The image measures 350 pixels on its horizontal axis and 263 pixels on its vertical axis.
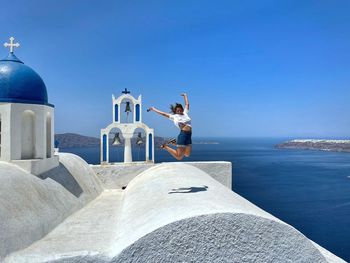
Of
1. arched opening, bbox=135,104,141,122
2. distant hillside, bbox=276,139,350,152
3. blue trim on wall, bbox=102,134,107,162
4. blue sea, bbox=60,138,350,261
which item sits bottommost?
blue sea, bbox=60,138,350,261

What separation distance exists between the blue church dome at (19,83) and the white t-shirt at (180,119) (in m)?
3.76

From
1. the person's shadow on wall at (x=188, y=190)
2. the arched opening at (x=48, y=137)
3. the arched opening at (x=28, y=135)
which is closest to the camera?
the person's shadow on wall at (x=188, y=190)

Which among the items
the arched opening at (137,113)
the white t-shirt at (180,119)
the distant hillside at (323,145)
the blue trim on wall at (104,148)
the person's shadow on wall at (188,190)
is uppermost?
the arched opening at (137,113)

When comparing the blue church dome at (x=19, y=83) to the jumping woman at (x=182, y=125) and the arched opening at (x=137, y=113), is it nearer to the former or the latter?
the jumping woman at (x=182, y=125)

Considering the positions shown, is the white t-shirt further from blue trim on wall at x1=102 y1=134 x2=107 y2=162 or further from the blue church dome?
blue trim on wall at x1=102 y1=134 x2=107 y2=162

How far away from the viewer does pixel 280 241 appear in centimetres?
485

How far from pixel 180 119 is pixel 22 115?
4390mm

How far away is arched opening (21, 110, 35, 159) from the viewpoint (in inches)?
339

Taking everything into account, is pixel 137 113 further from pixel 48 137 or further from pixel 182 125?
pixel 182 125

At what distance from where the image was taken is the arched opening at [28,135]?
8.62 m

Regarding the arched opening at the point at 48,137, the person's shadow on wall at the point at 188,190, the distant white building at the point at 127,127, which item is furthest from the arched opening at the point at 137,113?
the person's shadow on wall at the point at 188,190

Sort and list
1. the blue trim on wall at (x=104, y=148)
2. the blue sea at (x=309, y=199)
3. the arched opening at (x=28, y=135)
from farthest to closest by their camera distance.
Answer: the blue sea at (x=309, y=199) → the blue trim on wall at (x=104, y=148) → the arched opening at (x=28, y=135)

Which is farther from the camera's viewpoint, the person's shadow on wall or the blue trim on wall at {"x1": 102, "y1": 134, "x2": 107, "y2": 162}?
the blue trim on wall at {"x1": 102, "y1": 134, "x2": 107, "y2": 162}

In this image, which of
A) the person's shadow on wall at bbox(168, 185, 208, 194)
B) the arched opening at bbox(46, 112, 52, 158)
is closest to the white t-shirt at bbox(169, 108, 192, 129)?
the person's shadow on wall at bbox(168, 185, 208, 194)
